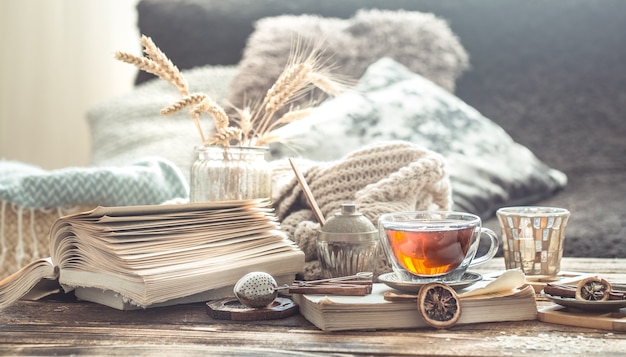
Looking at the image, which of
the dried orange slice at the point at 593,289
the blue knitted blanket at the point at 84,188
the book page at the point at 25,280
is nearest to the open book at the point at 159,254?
the book page at the point at 25,280

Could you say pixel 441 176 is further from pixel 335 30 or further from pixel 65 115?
pixel 65 115

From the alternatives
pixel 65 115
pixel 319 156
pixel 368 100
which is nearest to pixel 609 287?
pixel 319 156

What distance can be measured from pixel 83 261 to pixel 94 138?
1.46 m

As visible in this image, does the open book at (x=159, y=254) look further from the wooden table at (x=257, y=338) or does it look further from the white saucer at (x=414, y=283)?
the white saucer at (x=414, y=283)

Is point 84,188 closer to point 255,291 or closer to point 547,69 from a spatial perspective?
point 255,291

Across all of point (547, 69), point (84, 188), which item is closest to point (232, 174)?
point (84, 188)

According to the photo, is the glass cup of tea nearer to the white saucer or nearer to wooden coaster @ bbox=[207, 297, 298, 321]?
the white saucer

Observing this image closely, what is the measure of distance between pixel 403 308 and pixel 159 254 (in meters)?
0.28

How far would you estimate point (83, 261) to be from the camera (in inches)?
32.9

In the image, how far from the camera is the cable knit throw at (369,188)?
1000mm

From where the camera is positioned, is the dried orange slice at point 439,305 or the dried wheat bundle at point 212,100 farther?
the dried wheat bundle at point 212,100

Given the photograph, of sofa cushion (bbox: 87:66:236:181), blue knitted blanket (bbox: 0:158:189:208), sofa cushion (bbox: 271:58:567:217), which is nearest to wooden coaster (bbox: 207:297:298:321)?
blue knitted blanket (bbox: 0:158:189:208)

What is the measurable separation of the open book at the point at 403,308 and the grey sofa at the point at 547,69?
3.65ft

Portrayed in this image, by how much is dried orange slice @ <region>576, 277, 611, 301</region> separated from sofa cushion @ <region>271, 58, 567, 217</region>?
848 mm
